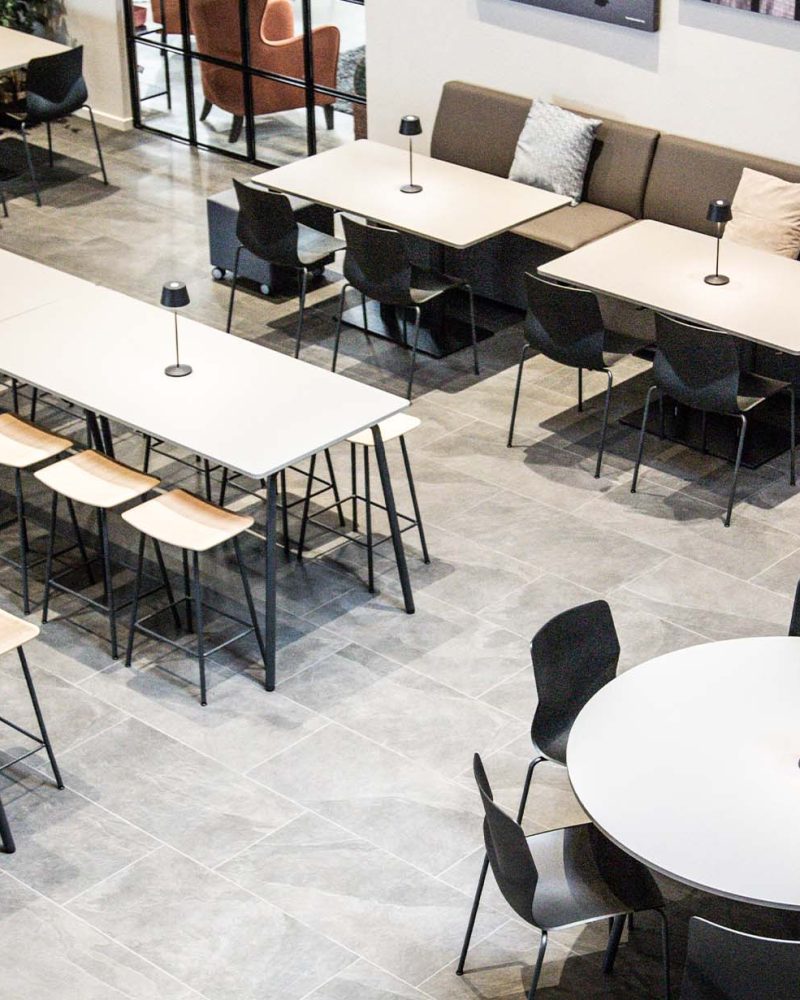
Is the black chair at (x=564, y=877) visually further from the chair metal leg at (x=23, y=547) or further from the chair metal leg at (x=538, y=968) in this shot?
the chair metal leg at (x=23, y=547)

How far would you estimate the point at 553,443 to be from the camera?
772 cm

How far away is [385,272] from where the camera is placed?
26.3 feet

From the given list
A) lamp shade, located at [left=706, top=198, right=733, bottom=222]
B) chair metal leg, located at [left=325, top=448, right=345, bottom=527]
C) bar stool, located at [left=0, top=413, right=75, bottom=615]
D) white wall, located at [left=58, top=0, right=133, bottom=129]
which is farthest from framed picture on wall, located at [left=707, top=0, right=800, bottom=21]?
white wall, located at [left=58, top=0, right=133, bottom=129]

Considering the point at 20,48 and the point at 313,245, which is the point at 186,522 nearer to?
the point at 313,245

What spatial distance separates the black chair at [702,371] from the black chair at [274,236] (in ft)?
6.79

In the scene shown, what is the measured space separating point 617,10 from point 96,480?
4086 millimetres

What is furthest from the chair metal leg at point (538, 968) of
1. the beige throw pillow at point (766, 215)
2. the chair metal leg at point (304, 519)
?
the beige throw pillow at point (766, 215)

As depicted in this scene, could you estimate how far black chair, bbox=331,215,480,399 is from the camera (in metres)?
7.92

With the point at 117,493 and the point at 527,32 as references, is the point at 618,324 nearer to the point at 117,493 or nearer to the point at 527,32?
the point at 527,32

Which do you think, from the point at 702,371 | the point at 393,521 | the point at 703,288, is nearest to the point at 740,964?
the point at 393,521

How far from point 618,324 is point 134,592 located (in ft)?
10.5

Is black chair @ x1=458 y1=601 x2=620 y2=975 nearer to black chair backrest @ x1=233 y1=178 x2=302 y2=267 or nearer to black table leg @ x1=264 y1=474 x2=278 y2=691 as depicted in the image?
black table leg @ x1=264 y1=474 x2=278 y2=691

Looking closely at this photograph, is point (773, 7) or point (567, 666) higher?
point (773, 7)

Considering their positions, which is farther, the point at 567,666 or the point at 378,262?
the point at 378,262
